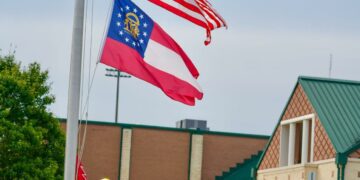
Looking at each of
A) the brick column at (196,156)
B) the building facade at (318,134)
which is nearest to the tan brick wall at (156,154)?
the brick column at (196,156)

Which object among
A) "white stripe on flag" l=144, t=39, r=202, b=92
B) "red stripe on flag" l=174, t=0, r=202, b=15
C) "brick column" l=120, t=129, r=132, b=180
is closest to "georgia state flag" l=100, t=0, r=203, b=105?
"white stripe on flag" l=144, t=39, r=202, b=92

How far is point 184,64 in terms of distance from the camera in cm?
2183

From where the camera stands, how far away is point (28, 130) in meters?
49.6

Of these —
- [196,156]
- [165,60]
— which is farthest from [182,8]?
[196,156]

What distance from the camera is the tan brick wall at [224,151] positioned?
71.1 m

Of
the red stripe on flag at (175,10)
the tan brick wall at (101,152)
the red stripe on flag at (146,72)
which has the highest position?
the red stripe on flag at (175,10)

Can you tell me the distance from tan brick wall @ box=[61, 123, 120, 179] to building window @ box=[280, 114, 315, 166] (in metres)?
21.1

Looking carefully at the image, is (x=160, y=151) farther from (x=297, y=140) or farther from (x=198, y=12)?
(x=198, y=12)

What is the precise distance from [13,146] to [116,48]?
29.0 meters

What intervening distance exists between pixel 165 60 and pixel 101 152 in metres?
48.4

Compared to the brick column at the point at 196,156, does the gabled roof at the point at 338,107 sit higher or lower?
higher

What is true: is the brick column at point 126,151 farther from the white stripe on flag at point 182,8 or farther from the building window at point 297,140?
the white stripe on flag at point 182,8

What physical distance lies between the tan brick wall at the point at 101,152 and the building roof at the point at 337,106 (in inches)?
925

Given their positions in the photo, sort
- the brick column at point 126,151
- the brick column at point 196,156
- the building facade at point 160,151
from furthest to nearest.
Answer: the brick column at point 196,156 < the brick column at point 126,151 < the building facade at point 160,151
